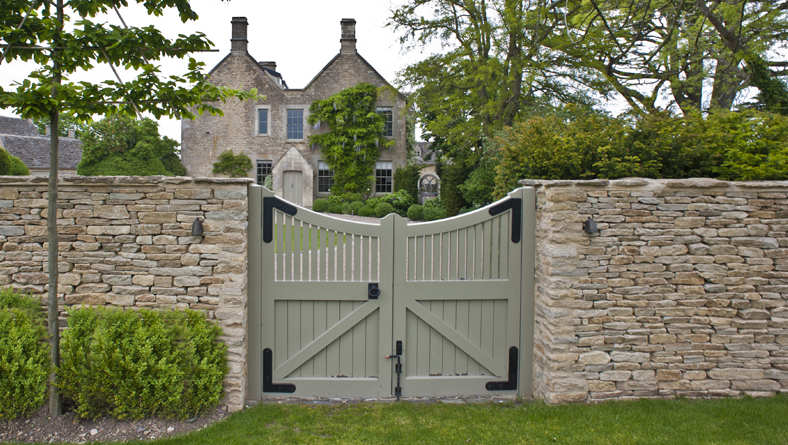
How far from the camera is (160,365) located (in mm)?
3135

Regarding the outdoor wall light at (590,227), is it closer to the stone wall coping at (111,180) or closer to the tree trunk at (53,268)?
the stone wall coping at (111,180)

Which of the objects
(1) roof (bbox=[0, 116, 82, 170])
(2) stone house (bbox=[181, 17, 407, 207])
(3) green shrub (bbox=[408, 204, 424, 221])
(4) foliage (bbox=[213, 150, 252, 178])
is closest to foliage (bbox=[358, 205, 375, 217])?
(3) green shrub (bbox=[408, 204, 424, 221])

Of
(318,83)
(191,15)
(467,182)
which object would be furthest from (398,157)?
(191,15)

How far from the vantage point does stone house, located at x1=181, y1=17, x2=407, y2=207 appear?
20750mm

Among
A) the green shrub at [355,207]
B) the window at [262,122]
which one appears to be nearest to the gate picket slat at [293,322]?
the green shrub at [355,207]

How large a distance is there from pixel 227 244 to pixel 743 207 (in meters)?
4.42

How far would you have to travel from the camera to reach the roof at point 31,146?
26.0 metres

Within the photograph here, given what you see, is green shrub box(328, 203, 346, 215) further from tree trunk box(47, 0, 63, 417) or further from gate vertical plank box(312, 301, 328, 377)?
tree trunk box(47, 0, 63, 417)

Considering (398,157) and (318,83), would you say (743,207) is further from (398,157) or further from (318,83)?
(318,83)

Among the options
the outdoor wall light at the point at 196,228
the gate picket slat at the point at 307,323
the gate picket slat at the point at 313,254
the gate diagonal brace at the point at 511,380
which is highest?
the outdoor wall light at the point at 196,228

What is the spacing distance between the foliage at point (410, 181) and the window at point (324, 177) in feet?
11.4

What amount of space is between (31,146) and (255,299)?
32.3 meters

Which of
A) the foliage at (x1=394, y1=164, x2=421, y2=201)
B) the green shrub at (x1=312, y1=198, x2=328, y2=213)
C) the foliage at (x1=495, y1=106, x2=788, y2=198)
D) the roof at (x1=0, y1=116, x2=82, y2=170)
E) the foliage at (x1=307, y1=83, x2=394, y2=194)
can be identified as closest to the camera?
the foliage at (x1=495, y1=106, x2=788, y2=198)

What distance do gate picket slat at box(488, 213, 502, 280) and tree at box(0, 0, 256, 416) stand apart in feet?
8.38
